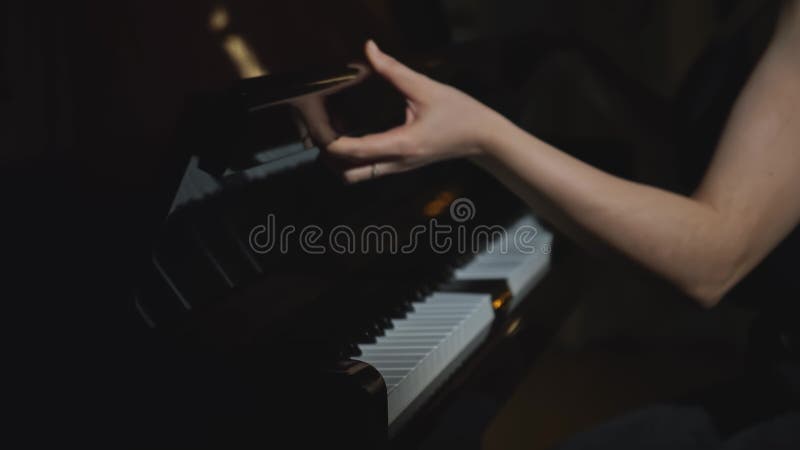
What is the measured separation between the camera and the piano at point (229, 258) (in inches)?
31.9

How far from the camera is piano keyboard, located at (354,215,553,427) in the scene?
965 millimetres

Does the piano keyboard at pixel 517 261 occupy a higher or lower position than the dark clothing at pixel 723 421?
higher

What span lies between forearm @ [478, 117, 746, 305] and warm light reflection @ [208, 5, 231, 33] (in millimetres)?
455

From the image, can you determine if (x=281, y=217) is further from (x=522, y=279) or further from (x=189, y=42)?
(x=522, y=279)

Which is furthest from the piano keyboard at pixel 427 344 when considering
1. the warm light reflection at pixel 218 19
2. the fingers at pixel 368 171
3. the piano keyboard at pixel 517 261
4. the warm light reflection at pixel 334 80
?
the warm light reflection at pixel 218 19

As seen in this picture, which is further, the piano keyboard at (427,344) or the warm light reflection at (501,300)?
the warm light reflection at (501,300)

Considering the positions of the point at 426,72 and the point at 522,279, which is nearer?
the point at 426,72

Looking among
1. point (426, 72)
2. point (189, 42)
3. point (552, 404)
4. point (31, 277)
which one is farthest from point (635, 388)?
point (31, 277)

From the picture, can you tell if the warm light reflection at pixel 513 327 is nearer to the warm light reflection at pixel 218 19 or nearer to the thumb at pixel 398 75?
the thumb at pixel 398 75

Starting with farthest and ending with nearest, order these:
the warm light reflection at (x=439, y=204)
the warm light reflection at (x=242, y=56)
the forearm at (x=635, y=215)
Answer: the warm light reflection at (x=439, y=204) < the warm light reflection at (x=242, y=56) < the forearm at (x=635, y=215)

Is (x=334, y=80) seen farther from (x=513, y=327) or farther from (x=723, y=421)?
(x=723, y=421)

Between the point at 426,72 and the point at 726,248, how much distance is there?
1.65ft

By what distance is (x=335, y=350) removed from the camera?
3.20ft

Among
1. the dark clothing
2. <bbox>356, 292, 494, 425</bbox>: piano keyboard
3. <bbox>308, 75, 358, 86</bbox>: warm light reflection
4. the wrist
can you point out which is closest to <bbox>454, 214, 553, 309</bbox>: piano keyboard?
<bbox>356, 292, 494, 425</bbox>: piano keyboard
